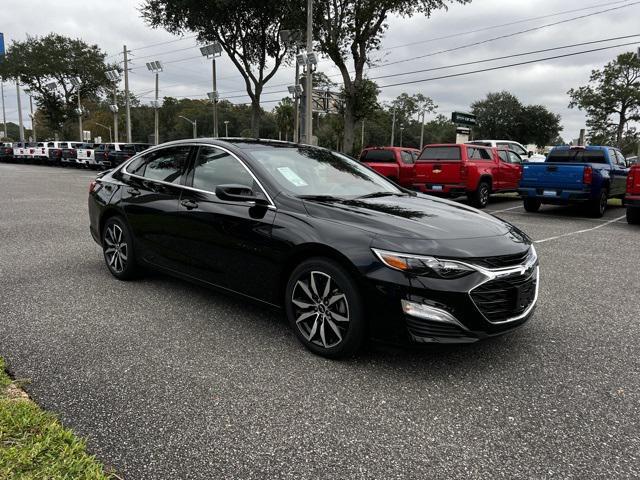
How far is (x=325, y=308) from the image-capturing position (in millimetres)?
3447

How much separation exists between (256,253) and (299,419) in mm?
1427

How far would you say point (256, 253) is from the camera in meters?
3.83

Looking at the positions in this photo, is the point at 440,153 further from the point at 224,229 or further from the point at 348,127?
the point at 348,127

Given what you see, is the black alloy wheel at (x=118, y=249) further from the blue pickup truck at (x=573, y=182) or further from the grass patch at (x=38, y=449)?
the blue pickup truck at (x=573, y=182)

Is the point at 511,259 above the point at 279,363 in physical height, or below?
above

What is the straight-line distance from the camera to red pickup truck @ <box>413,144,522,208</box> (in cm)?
1336

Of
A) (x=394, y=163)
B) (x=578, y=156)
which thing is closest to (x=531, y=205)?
(x=578, y=156)

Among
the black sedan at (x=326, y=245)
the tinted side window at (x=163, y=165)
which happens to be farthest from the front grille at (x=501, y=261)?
the tinted side window at (x=163, y=165)

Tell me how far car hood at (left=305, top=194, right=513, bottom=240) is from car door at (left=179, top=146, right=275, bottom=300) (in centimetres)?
46

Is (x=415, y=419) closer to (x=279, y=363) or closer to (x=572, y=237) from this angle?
(x=279, y=363)

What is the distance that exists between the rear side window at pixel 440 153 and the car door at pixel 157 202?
9920 mm

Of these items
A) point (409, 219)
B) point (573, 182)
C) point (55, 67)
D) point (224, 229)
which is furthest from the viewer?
point (55, 67)

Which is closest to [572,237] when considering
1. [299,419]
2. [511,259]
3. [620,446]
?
[511,259]

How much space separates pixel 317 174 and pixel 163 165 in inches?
66.2
